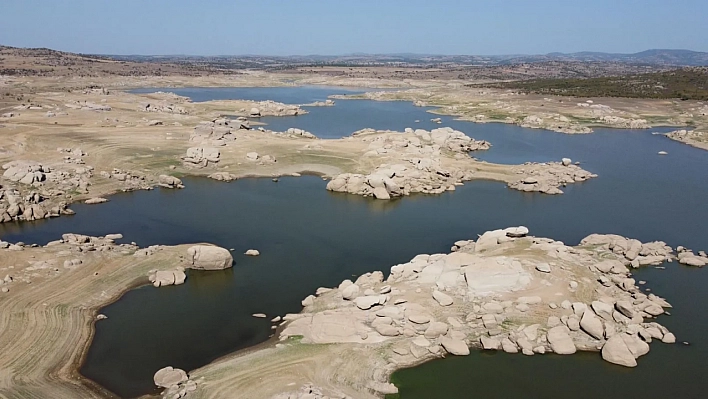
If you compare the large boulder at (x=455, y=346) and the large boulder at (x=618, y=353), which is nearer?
the large boulder at (x=618, y=353)

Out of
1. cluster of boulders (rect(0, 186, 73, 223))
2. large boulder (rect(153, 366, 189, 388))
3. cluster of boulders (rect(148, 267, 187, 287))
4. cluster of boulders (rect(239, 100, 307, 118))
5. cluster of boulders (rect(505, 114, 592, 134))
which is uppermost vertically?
cluster of boulders (rect(239, 100, 307, 118))

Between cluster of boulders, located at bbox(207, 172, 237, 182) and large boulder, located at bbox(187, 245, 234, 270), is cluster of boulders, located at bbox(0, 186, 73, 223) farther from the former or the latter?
large boulder, located at bbox(187, 245, 234, 270)

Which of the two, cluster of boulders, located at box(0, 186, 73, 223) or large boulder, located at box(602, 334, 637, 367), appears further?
A: cluster of boulders, located at box(0, 186, 73, 223)

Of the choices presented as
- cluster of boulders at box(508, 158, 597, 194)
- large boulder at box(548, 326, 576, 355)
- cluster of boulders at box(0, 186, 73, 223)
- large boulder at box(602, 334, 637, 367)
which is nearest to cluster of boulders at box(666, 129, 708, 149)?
cluster of boulders at box(508, 158, 597, 194)

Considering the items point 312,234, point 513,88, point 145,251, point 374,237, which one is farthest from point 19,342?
point 513,88

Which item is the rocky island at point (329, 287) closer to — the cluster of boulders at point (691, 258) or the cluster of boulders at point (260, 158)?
the cluster of boulders at point (691, 258)

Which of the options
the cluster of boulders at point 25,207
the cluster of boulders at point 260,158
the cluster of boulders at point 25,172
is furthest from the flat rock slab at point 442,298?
the cluster of boulders at point 25,172

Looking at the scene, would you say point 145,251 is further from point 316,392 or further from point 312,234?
point 316,392
